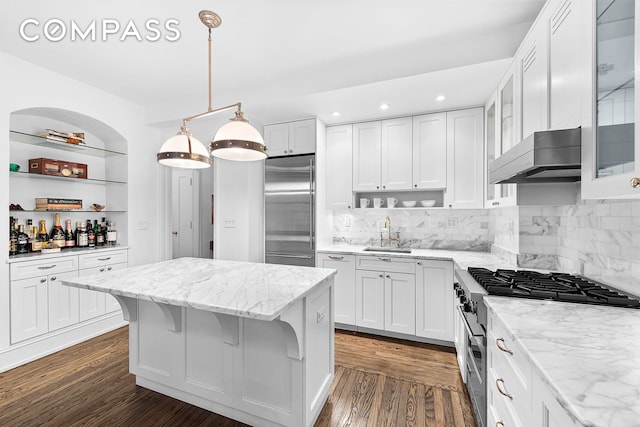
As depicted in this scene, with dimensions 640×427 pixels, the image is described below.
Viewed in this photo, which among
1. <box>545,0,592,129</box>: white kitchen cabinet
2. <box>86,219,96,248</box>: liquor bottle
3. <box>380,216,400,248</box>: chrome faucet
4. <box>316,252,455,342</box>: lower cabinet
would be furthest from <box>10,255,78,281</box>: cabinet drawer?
<box>545,0,592,129</box>: white kitchen cabinet

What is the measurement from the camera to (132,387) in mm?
2213

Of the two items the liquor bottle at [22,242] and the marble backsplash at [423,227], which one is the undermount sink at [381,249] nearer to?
the marble backsplash at [423,227]

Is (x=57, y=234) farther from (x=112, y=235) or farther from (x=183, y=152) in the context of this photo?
(x=183, y=152)

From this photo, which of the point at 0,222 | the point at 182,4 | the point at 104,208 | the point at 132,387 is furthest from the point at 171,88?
the point at 132,387

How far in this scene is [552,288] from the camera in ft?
4.98

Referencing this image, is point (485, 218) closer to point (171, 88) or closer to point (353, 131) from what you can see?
point (353, 131)

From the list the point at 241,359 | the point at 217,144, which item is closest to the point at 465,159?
the point at 217,144

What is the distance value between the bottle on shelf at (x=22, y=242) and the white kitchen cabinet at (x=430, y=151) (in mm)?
4130

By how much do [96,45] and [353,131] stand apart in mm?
2671

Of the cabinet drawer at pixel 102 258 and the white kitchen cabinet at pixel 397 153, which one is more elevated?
the white kitchen cabinet at pixel 397 153

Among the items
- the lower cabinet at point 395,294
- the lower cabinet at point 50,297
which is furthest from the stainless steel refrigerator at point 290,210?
the lower cabinet at point 50,297

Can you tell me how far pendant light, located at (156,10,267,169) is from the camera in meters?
1.75

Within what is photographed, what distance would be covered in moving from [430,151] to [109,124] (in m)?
3.85

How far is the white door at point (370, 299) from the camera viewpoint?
3076mm
